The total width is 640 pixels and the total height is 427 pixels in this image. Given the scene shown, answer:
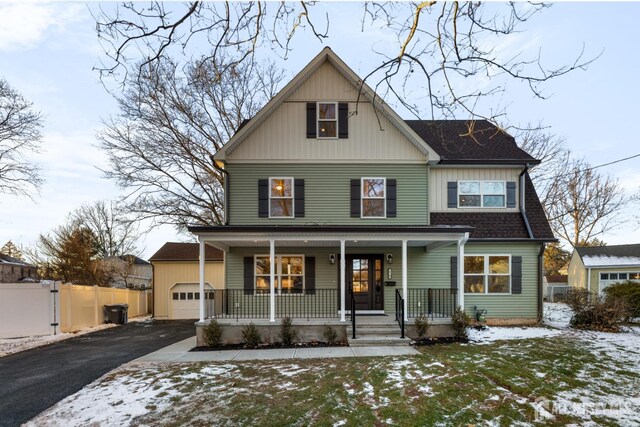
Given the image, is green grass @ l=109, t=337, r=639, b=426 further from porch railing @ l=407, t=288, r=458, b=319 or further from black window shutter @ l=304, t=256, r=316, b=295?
black window shutter @ l=304, t=256, r=316, b=295

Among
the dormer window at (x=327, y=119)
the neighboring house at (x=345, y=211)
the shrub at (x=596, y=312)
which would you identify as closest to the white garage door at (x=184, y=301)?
the neighboring house at (x=345, y=211)

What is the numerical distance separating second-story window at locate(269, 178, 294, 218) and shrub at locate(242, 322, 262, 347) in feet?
12.6

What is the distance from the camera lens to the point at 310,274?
476 inches

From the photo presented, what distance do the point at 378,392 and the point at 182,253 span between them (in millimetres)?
14979

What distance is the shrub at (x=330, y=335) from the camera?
980 centimetres

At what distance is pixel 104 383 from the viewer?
6.60m

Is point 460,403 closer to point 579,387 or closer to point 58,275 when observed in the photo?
point 579,387

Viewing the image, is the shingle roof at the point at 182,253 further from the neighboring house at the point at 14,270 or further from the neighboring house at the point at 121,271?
the neighboring house at the point at 14,270

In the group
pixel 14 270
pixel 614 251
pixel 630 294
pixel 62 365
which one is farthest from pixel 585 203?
pixel 14 270

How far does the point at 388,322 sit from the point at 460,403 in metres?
5.21

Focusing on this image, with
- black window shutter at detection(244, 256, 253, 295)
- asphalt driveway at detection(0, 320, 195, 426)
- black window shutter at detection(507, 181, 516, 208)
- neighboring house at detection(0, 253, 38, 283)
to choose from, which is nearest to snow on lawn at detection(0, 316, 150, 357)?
asphalt driveway at detection(0, 320, 195, 426)

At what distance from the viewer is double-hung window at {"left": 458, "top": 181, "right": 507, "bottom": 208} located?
43.2 feet

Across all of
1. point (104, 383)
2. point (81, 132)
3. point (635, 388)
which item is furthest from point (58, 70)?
point (81, 132)

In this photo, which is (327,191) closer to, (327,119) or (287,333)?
(327,119)
